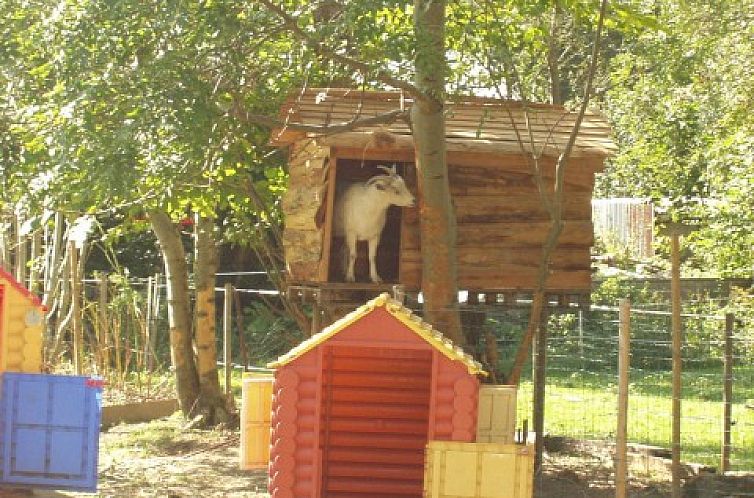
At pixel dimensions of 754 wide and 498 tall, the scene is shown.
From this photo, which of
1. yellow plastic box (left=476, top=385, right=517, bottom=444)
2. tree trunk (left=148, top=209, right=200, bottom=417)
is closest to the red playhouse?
yellow plastic box (left=476, top=385, right=517, bottom=444)

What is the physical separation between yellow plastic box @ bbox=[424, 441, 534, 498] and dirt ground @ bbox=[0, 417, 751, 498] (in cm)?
283

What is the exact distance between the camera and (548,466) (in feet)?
40.4

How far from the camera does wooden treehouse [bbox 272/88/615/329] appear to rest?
10789mm

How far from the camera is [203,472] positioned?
12.2 meters


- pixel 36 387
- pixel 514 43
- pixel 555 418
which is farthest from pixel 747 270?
pixel 36 387

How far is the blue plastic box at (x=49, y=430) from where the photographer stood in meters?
10.5

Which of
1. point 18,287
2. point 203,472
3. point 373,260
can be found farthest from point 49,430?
point 373,260

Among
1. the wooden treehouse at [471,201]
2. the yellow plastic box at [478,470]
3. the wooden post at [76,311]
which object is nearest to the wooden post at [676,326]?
the wooden treehouse at [471,201]

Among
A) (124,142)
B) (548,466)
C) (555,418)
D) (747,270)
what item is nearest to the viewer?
(124,142)

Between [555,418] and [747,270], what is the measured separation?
13.7 feet

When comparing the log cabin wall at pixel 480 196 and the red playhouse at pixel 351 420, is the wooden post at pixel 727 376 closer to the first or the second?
the log cabin wall at pixel 480 196

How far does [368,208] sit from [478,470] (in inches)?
127

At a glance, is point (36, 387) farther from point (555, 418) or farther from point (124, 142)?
point (555, 418)

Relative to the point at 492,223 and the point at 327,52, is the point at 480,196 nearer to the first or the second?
the point at 492,223
